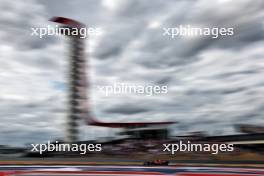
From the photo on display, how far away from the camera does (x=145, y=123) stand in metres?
18.7

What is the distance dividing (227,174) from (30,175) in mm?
6736

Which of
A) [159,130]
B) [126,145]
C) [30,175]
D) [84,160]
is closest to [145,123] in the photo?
[159,130]

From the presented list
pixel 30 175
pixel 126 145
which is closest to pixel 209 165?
pixel 126 145

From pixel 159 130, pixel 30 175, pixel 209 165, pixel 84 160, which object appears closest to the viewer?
pixel 30 175

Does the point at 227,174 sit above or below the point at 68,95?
below

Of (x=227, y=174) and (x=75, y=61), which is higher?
(x=75, y=61)

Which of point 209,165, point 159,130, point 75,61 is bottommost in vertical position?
point 209,165

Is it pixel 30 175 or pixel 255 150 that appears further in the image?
pixel 255 150

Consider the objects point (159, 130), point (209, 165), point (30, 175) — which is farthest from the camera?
point (159, 130)

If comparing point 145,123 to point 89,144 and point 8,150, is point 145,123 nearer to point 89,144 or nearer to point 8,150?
point 89,144

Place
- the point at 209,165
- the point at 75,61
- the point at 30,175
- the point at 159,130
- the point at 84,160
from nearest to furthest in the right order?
the point at 30,175
the point at 209,165
the point at 84,160
the point at 159,130
the point at 75,61

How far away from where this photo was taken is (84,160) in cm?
1783

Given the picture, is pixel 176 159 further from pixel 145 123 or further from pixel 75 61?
pixel 75 61

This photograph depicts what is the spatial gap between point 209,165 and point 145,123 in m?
4.08
